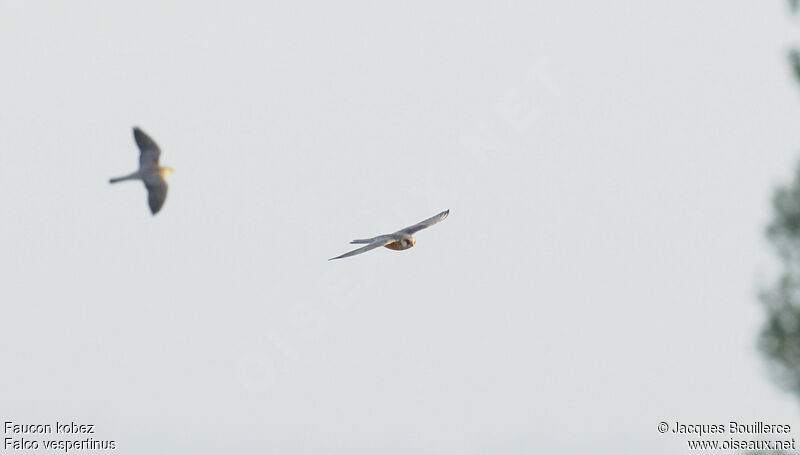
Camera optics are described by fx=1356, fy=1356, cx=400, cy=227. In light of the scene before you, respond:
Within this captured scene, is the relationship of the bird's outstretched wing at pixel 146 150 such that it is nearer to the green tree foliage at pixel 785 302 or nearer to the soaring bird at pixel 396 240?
the soaring bird at pixel 396 240

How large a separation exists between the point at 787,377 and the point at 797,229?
98.3 inches

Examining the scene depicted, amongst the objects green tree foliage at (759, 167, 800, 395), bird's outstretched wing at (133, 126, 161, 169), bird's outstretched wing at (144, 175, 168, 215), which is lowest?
green tree foliage at (759, 167, 800, 395)

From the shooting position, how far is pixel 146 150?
26172 millimetres

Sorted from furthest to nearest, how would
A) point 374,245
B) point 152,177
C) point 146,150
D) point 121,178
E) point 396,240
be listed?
point 146,150 < point 152,177 < point 121,178 < point 396,240 < point 374,245

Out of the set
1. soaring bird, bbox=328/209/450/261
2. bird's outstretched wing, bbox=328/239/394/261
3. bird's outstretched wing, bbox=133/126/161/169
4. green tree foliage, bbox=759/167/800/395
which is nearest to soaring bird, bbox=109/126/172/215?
bird's outstretched wing, bbox=133/126/161/169

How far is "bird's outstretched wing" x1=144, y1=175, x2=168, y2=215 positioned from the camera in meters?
25.8

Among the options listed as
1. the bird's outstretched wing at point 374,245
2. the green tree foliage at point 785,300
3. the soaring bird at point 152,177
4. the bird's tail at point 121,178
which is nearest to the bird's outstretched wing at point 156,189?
the soaring bird at point 152,177

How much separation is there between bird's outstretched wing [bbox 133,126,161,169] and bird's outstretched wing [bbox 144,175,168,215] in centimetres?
27

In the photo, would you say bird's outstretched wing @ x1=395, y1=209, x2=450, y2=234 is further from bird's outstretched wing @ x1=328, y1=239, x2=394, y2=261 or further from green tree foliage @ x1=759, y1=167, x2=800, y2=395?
green tree foliage @ x1=759, y1=167, x2=800, y2=395

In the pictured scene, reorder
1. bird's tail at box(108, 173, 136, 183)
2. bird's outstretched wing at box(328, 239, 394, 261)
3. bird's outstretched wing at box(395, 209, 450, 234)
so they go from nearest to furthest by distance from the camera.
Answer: bird's outstretched wing at box(328, 239, 394, 261) < bird's tail at box(108, 173, 136, 183) < bird's outstretched wing at box(395, 209, 450, 234)

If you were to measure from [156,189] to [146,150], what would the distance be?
0.87m

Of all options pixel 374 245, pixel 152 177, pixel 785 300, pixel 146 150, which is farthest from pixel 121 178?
pixel 785 300

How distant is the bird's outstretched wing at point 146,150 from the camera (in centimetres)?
2597

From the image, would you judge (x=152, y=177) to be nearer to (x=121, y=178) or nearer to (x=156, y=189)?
(x=156, y=189)
